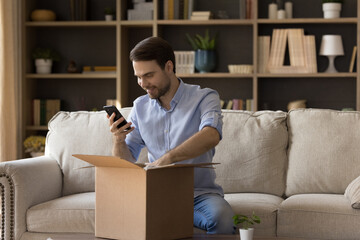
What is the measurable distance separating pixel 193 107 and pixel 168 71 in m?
0.19

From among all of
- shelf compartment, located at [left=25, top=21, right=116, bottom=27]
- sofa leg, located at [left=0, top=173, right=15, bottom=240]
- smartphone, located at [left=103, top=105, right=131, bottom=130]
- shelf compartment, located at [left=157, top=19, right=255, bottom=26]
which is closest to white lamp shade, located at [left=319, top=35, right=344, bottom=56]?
shelf compartment, located at [left=157, top=19, right=255, bottom=26]

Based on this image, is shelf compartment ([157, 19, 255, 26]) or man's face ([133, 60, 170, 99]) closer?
man's face ([133, 60, 170, 99])

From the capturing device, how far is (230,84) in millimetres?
5023

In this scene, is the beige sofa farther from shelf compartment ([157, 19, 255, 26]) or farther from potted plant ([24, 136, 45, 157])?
shelf compartment ([157, 19, 255, 26])

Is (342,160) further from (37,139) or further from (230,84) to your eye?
(37,139)

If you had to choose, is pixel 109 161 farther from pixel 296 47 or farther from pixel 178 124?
pixel 296 47

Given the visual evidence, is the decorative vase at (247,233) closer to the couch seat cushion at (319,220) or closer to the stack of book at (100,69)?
the couch seat cushion at (319,220)

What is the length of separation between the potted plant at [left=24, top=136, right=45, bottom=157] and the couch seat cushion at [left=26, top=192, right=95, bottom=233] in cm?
212

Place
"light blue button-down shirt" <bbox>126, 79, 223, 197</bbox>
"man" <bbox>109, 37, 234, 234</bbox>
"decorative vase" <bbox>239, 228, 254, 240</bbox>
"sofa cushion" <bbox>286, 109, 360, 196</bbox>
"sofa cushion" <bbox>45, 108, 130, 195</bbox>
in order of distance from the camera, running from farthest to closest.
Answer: "sofa cushion" <bbox>45, 108, 130, 195</bbox>
"sofa cushion" <bbox>286, 109, 360, 196</bbox>
"light blue button-down shirt" <bbox>126, 79, 223, 197</bbox>
"man" <bbox>109, 37, 234, 234</bbox>
"decorative vase" <bbox>239, 228, 254, 240</bbox>

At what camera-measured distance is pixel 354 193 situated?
2574 millimetres

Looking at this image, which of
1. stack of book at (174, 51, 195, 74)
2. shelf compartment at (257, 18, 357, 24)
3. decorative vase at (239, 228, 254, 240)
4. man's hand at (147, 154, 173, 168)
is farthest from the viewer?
stack of book at (174, 51, 195, 74)

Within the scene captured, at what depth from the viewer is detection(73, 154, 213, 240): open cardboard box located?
1885mm

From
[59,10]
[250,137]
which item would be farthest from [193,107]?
[59,10]

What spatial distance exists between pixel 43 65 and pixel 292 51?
2059 mm
